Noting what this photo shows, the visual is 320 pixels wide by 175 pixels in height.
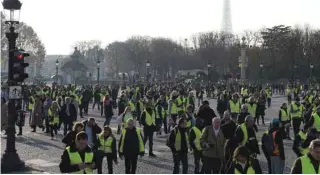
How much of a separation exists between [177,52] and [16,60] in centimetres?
10943

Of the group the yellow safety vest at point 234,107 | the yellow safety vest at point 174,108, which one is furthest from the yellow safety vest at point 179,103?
the yellow safety vest at point 234,107

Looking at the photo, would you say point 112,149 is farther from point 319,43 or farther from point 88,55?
point 88,55

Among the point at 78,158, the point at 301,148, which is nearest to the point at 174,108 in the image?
the point at 301,148

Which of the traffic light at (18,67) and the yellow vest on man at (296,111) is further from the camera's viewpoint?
the yellow vest on man at (296,111)

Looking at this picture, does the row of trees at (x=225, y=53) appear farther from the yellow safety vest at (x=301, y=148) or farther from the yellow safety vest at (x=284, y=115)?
the yellow safety vest at (x=301, y=148)

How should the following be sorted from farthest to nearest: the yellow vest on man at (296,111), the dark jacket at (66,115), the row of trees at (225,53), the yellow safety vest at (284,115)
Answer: the row of trees at (225,53), the dark jacket at (66,115), the yellow vest on man at (296,111), the yellow safety vest at (284,115)

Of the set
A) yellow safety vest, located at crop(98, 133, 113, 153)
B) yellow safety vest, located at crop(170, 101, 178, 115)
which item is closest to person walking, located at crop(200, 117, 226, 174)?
yellow safety vest, located at crop(98, 133, 113, 153)

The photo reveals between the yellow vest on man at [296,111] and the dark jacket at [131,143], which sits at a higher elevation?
the yellow vest on man at [296,111]

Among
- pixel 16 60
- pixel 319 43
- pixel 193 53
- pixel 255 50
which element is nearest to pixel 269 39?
pixel 255 50

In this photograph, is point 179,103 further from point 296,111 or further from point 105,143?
point 105,143

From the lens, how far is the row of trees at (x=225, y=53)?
92375mm

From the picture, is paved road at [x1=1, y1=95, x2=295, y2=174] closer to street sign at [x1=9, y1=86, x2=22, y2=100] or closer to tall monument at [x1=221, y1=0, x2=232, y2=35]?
street sign at [x1=9, y1=86, x2=22, y2=100]

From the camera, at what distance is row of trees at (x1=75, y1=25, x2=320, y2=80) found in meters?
92.4

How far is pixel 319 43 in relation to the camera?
91938 mm
